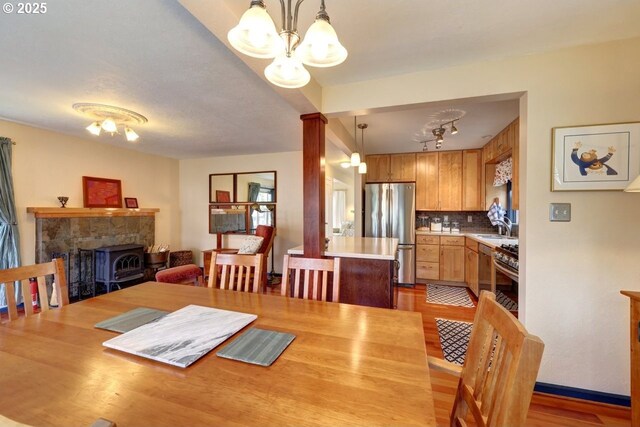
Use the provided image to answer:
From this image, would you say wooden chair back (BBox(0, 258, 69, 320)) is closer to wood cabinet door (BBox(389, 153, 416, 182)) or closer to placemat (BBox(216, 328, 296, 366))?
placemat (BBox(216, 328, 296, 366))

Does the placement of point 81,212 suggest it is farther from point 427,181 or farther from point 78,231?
point 427,181

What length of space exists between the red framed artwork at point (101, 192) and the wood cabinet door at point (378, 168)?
4.24m

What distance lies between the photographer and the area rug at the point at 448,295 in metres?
3.45

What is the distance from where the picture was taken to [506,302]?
3.19 m

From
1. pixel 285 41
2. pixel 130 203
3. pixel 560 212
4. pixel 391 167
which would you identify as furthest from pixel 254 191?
pixel 560 212

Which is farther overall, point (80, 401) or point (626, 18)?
point (626, 18)

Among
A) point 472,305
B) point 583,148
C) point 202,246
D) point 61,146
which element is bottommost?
point 472,305

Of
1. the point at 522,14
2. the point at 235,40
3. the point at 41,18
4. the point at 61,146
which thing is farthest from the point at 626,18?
the point at 61,146

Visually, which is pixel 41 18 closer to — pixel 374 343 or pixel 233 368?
pixel 233 368

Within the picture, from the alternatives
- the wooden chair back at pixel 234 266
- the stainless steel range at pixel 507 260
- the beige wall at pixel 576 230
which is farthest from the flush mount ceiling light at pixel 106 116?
the stainless steel range at pixel 507 260

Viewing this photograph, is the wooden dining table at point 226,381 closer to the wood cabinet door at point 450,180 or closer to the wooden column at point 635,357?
the wooden column at point 635,357

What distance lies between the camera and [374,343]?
0.99 m

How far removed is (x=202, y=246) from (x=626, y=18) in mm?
5907

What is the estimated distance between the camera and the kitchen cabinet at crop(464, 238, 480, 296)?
3.56m
